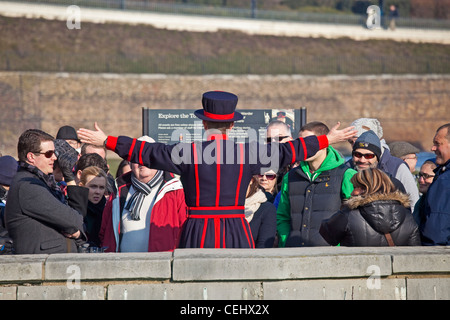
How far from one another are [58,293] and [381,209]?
2250 millimetres

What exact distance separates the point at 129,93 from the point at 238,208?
3989cm

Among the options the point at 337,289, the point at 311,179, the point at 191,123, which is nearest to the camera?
the point at 337,289

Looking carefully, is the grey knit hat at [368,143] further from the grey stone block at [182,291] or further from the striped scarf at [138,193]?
the grey stone block at [182,291]

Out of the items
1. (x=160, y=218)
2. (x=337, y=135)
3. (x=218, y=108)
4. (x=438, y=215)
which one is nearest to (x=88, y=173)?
(x=160, y=218)

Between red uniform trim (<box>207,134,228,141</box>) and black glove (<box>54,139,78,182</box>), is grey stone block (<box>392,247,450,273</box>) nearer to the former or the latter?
red uniform trim (<box>207,134,228,141</box>)

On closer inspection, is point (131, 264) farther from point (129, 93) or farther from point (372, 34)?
point (372, 34)

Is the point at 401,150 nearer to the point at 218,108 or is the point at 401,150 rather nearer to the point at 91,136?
the point at 218,108

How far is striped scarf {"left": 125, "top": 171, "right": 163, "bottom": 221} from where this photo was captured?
5949 millimetres

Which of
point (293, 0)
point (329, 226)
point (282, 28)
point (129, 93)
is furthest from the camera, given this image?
point (293, 0)

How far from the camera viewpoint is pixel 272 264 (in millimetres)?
4434

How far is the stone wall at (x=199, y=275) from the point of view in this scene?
440 centimetres

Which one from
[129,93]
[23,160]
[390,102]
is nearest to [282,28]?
[390,102]

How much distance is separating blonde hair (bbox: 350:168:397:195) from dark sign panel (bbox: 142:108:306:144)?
563cm
